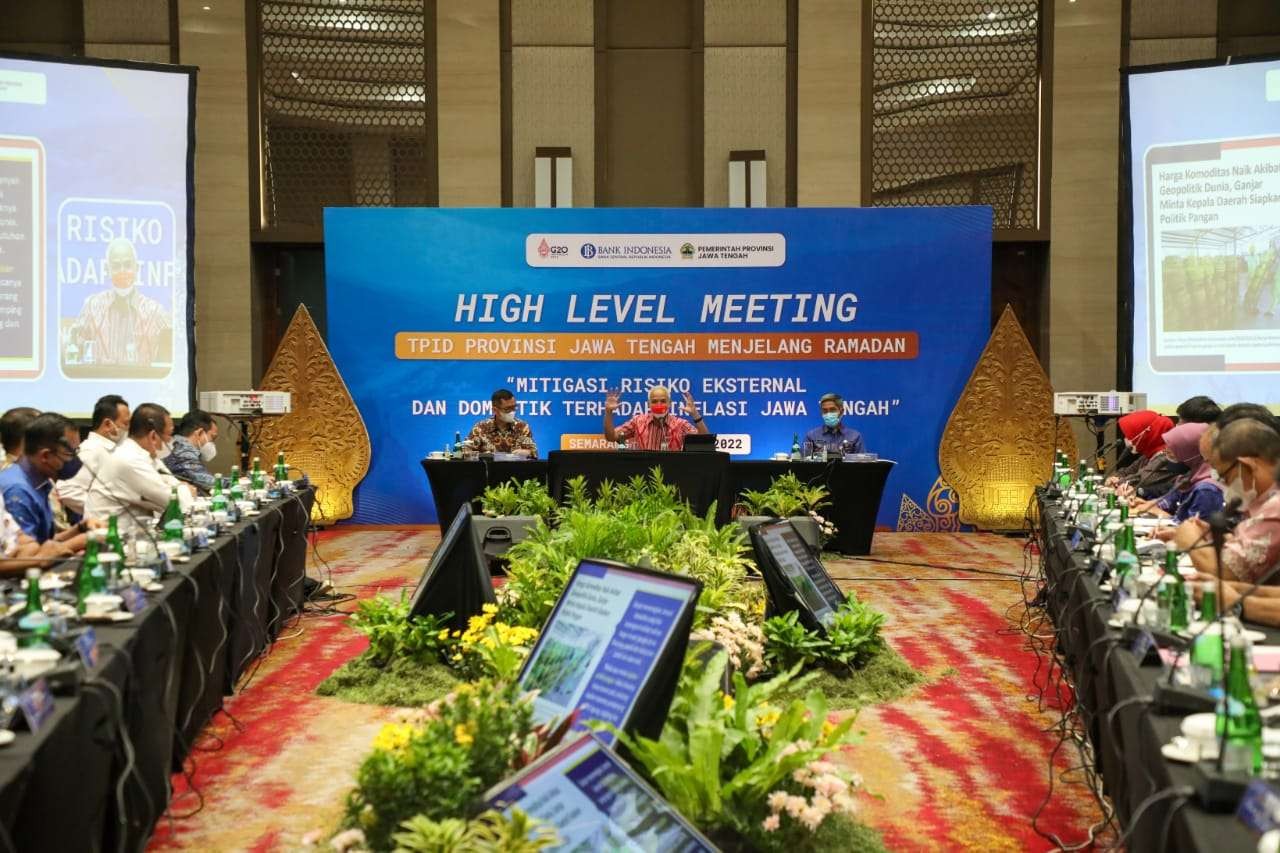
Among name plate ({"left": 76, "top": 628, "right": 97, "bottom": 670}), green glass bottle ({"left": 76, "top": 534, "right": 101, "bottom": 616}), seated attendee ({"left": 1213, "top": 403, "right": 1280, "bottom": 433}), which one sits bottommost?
name plate ({"left": 76, "top": 628, "right": 97, "bottom": 670})

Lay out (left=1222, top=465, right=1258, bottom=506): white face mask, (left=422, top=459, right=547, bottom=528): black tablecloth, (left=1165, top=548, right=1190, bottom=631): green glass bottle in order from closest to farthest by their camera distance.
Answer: (left=1165, top=548, right=1190, bottom=631): green glass bottle
(left=1222, top=465, right=1258, bottom=506): white face mask
(left=422, top=459, right=547, bottom=528): black tablecloth

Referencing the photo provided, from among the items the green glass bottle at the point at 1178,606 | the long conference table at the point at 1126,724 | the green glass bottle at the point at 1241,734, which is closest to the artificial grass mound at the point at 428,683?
the long conference table at the point at 1126,724

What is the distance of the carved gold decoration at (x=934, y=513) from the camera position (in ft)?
33.6

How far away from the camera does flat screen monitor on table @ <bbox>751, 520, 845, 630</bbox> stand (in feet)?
17.1

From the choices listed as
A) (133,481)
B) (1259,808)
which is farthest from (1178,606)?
(133,481)

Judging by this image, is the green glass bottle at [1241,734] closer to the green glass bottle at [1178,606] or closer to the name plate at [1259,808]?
the name plate at [1259,808]

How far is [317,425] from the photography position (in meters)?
10.2

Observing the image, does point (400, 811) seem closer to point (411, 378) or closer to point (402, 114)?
point (411, 378)


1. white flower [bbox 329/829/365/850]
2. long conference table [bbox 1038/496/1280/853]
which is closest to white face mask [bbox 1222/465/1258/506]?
long conference table [bbox 1038/496/1280/853]

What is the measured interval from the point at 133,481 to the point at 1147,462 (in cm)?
521

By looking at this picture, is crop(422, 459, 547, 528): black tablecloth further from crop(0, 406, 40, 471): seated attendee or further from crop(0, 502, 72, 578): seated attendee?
crop(0, 502, 72, 578): seated attendee

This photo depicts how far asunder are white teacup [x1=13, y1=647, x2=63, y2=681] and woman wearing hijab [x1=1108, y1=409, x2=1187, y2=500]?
5.21 meters

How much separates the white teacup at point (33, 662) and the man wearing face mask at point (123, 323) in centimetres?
737

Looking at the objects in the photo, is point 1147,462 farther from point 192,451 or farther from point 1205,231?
point 192,451
